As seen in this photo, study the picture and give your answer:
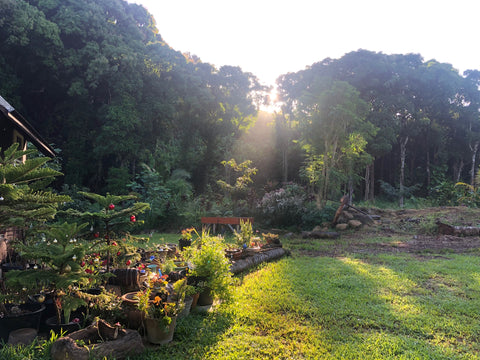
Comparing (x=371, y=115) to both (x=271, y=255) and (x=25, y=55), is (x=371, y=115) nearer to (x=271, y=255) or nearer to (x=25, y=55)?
(x=271, y=255)

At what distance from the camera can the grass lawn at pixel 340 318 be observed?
3053 millimetres

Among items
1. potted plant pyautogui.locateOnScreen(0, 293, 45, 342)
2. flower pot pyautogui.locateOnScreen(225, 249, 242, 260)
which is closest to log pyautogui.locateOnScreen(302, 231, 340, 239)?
flower pot pyautogui.locateOnScreen(225, 249, 242, 260)

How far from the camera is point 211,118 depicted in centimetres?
2062

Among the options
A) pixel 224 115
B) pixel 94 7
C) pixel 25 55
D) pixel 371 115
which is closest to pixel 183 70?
pixel 224 115

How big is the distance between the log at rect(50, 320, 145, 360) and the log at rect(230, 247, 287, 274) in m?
2.79

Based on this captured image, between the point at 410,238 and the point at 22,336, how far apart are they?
10.8 metres

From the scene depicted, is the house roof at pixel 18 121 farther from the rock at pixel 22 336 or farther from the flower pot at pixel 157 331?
the flower pot at pixel 157 331

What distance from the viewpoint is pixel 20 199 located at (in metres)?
2.58

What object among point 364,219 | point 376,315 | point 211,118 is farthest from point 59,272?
point 211,118

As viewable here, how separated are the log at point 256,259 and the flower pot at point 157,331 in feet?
8.06

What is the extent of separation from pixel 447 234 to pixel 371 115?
1249cm

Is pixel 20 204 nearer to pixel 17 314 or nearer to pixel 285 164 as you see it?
pixel 17 314

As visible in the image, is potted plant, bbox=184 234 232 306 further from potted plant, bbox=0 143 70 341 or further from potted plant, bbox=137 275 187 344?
potted plant, bbox=0 143 70 341

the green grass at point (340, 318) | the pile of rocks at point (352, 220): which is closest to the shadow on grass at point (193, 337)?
the green grass at point (340, 318)
